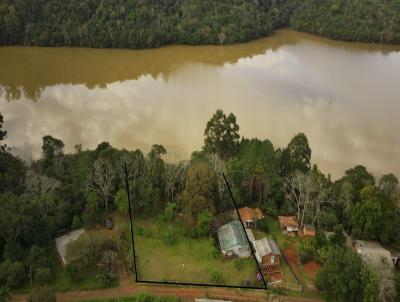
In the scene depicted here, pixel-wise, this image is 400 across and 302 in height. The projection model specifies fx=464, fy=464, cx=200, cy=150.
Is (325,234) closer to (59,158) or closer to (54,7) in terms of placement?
(59,158)

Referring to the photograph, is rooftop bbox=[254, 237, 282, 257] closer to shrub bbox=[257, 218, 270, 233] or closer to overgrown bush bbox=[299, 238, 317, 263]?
overgrown bush bbox=[299, 238, 317, 263]

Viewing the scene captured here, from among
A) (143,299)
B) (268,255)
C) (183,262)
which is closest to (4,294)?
(143,299)

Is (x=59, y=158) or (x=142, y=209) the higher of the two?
(x=59, y=158)

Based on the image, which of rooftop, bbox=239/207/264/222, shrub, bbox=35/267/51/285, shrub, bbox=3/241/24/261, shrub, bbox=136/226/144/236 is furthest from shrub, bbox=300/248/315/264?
shrub, bbox=3/241/24/261

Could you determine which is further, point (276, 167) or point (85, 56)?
point (85, 56)

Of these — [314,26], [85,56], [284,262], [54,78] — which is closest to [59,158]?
[284,262]

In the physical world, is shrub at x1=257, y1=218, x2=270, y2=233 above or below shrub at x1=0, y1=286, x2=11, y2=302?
below

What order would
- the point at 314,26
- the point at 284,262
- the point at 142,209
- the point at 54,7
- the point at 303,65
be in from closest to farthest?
1. the point at 284,262
2. the point at 142,209
3. the point at 303,65
4. the point at 54,7
5. the point at 314,26
